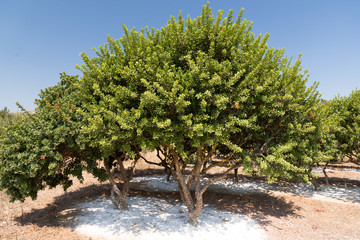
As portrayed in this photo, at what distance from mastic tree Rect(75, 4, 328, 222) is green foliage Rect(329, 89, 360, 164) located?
28.7 ft

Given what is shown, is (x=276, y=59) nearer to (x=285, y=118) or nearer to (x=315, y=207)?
(x=285, y=118)

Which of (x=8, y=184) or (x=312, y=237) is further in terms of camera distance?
(x=312, y=237)

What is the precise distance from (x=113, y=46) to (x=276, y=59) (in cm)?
816

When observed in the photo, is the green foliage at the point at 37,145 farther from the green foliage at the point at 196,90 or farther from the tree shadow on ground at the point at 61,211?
the tree shadow on ground at the point at 61,211

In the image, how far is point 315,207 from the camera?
1488 cm

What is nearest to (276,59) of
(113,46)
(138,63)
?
(138,63)

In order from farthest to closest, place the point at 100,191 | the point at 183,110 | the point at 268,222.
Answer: the point at 100,191 → the point at 268,222 → the point at 183,110

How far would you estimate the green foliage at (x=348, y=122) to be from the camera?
55.6 feet

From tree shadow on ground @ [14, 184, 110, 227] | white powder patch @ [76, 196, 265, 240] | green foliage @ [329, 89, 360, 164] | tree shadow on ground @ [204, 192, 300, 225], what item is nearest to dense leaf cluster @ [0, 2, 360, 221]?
tree shadow on ground @ [14, 184, 110, 227]

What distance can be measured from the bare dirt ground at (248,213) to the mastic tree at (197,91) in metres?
3.63

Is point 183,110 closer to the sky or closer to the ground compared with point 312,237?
closer to the sky

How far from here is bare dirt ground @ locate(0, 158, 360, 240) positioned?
425 inches

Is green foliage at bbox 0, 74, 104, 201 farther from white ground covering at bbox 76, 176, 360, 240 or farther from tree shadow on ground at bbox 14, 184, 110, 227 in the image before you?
white ground covering at bbox 76, 176, 360, 240

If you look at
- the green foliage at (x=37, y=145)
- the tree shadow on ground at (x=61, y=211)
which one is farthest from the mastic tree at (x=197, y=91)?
the tree shadow on ground at (x=61, y=211)
